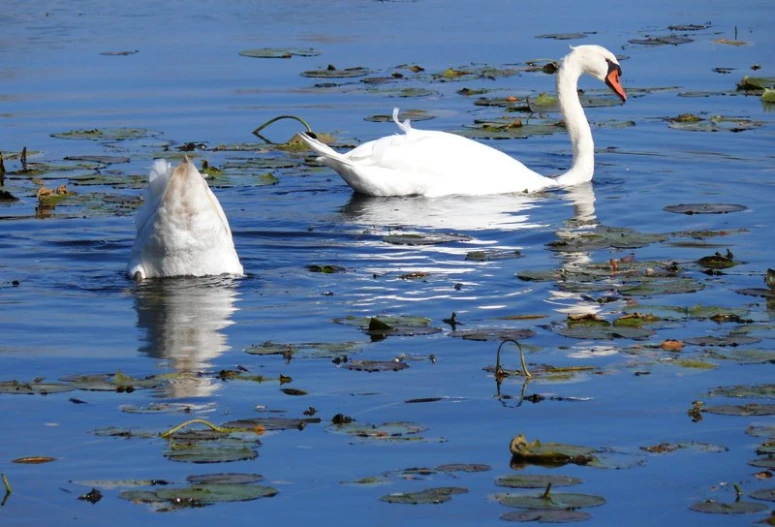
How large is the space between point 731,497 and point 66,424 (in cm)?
277

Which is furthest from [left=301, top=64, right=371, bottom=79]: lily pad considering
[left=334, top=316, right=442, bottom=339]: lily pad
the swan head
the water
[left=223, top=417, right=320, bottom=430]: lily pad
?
[left=223, top=417, right=320, bottom=430]: lily pad

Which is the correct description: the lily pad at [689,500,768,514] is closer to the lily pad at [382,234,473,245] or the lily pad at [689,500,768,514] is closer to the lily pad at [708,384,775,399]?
the lily pad at [708,384,775,399]

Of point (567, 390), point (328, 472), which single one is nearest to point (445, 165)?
point (567, 390)

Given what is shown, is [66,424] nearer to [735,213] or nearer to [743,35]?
[735,213]

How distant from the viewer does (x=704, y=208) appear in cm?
1122

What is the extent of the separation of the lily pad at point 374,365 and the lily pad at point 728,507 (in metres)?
2.08

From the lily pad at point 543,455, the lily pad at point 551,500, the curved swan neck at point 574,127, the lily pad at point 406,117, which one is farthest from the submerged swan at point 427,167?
the lily pad at point 551,500

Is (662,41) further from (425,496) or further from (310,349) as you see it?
(425,496)

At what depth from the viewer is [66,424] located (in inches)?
254

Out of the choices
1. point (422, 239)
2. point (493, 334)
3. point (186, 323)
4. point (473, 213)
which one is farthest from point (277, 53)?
point (493, 334)

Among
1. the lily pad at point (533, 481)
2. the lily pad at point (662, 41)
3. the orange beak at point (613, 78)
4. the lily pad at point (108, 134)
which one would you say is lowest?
the lily pad at point (533, 481)

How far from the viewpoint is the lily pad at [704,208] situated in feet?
36.5

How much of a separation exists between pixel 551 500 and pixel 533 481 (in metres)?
0.24

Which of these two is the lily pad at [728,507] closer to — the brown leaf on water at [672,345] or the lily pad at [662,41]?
the brown leaf on water at [672,345]
